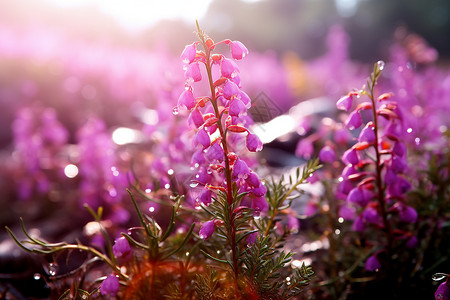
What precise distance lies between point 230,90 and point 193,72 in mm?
140

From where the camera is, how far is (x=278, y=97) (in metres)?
10.1

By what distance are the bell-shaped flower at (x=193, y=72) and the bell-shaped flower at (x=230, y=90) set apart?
3.7 inches

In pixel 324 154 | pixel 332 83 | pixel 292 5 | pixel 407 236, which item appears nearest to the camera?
pixel 407 236

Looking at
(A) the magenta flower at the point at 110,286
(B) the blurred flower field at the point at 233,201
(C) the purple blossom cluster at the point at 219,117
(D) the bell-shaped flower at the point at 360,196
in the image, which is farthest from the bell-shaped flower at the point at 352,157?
(A) the magenta flower at the point at 110,286

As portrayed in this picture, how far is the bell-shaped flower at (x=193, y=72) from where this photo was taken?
51.3 inches

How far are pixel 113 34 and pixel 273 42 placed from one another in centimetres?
1172

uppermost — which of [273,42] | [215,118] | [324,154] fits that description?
[215,118]

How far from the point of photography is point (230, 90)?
4.14 ft

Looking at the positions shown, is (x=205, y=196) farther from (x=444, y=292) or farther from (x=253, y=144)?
(x=444, y=292)

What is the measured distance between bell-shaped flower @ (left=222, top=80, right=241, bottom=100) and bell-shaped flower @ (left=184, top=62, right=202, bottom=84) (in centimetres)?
9

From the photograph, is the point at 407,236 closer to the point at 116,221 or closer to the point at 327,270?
the point at 327,270

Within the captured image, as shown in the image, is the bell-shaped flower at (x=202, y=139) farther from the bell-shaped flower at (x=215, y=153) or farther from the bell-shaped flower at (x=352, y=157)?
the bell-shaped flower at (x=352, y=157)

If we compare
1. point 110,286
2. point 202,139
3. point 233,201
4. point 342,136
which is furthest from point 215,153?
point 342,136

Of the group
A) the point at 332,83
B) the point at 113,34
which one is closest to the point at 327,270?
the point at 332,83
